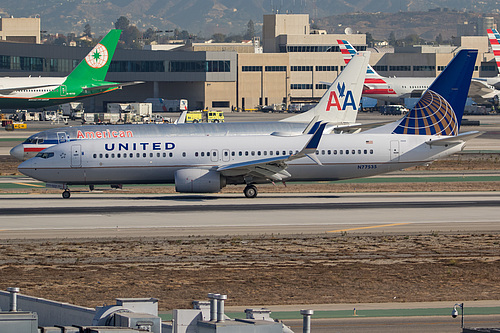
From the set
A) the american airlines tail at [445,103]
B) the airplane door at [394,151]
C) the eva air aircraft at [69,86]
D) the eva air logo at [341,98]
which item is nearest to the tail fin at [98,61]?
the eva air aircraft at [69,86]

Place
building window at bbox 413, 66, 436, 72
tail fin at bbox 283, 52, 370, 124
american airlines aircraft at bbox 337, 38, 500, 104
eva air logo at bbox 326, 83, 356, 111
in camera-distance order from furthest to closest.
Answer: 1. building window at bbox 413, 66, 436, 72
2. american airlines aircraft at bbox 337, 38, 500, 104
3. eva air logo at bbox 326, 83, 356, 111
4. tail fin at bbox 283, 52, 370, 124

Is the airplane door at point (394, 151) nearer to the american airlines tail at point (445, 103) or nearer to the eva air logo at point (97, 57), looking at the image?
the american airlines tail at point (445, 103)

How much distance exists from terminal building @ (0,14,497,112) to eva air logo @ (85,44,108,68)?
40.0m

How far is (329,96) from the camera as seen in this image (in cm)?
6519

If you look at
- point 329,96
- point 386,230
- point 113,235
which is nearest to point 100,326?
point 113,235

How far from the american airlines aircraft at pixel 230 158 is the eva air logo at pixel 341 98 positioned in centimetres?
1365

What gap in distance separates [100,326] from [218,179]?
35.5m

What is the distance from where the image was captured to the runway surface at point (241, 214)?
129 ft

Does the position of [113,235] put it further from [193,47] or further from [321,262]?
[193,47]

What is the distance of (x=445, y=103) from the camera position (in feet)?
174

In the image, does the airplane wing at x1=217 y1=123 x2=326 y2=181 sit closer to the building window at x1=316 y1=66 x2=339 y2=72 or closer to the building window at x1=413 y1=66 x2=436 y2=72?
the building window at x1=316 y1=66 x2=339 y2=72

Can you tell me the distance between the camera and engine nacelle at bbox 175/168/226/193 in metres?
49.2

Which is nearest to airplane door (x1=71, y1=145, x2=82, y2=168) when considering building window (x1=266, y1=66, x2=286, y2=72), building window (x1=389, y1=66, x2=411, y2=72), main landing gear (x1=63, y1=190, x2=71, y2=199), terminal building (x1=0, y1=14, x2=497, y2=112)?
main landing gear (x1=63, y1=190, x2=71, y2=199)

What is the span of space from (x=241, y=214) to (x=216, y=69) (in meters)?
117
